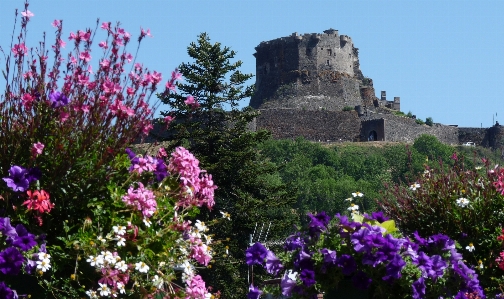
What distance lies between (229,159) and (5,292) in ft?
56.1

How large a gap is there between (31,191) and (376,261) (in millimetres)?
2321

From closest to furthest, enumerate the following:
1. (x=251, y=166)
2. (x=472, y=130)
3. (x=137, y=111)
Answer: (x=137, y=111), (x=251, y=166), (x=472, y=130)

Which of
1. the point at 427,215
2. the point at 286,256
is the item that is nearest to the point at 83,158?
the point at 286,256

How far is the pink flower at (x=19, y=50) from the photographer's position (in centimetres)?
696

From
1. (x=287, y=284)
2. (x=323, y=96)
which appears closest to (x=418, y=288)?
(x=287, y=284)

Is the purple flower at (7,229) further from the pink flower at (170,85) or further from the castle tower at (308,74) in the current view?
the castle tower at (308,74)

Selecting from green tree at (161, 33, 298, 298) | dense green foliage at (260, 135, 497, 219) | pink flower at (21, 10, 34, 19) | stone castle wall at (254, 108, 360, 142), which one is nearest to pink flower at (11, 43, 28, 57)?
pink flower at (21, 10, 34, 19)

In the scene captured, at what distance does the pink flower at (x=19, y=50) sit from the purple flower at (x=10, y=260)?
1389 mm

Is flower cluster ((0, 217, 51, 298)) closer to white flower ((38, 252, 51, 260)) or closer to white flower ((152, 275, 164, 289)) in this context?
white flower ((38, 252, 51, 260))

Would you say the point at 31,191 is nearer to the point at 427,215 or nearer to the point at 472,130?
the point at 427,215

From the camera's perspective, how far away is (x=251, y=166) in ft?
78.9

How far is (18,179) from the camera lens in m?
6.45

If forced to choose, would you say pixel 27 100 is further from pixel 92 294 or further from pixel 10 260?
pixel 92 294

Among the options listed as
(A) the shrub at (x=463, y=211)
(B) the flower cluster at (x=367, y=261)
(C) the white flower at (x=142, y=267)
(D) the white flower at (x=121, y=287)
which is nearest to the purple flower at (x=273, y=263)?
(B) the flower cluster at (x=367, y=261)
